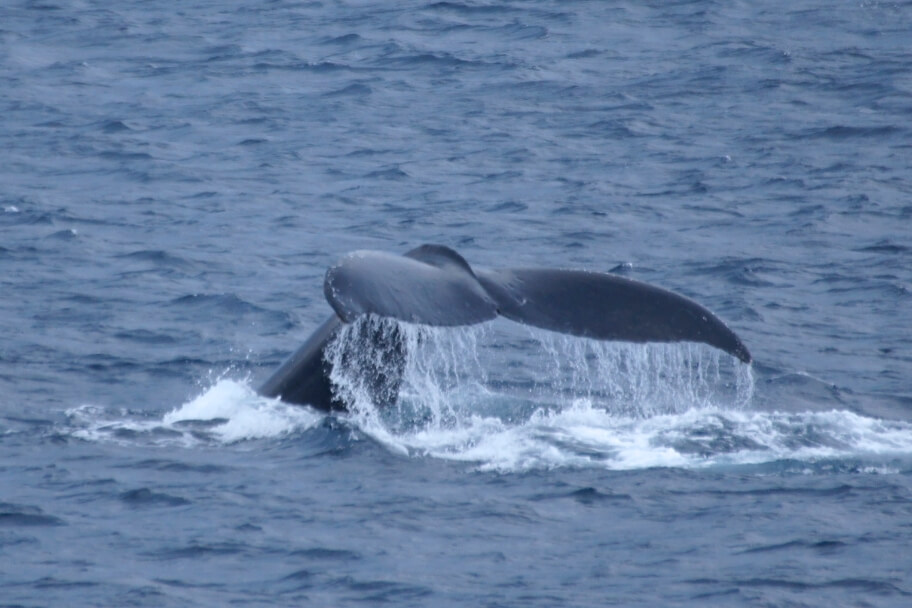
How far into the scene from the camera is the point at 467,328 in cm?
Answer: 1242

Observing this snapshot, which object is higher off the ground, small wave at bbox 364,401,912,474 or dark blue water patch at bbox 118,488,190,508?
dark blue water patch at bbox 118,488,190,508

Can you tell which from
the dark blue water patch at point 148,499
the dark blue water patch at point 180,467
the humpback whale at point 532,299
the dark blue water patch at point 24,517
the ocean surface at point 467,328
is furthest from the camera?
the dark blue water patch at point 180,467

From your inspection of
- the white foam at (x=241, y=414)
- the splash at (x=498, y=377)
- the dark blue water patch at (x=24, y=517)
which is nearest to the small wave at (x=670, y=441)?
the splash at (x=498, y=377)

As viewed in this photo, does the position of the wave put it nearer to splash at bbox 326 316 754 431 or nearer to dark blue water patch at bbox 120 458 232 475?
splash at bbox 326 316 754 431

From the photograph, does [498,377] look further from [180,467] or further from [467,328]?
[180,467]

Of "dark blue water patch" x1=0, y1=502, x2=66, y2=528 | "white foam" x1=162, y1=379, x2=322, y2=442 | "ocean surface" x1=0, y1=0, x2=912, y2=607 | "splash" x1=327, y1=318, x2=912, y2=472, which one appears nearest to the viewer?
"ocean surface" x1=0, y1=0, x2=912, y2=607

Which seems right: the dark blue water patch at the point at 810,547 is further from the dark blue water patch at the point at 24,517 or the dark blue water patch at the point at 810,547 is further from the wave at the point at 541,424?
the dark blue water patch at the point at 24,517

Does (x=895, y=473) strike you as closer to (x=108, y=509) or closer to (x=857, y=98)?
(x=108, y=509)

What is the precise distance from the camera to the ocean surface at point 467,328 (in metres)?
7.68

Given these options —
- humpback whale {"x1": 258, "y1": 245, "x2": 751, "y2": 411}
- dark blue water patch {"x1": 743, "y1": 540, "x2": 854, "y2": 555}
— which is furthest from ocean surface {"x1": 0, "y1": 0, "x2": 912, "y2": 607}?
humpback whale {"x1": 258, "y1": 245, "x2": 751, "y2": 411}

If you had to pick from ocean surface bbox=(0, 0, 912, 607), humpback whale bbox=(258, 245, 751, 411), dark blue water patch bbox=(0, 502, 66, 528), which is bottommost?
ocean surface bbox=(0, 0, 912, 607)

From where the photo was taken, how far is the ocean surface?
7680mm

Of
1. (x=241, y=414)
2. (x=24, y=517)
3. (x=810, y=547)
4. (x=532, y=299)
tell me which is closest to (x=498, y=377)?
(x=241, y=414)

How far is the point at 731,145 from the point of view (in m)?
19.2
